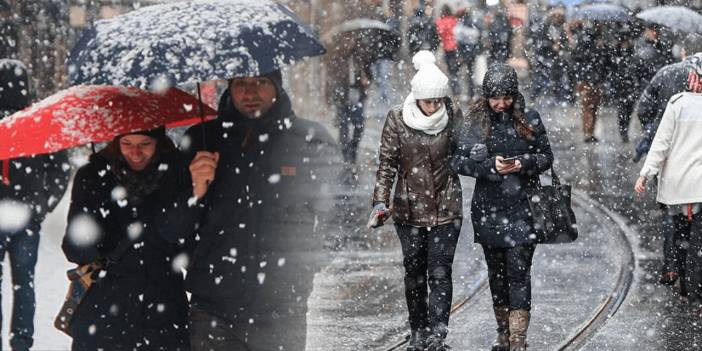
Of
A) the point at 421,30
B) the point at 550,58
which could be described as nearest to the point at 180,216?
the point at 421,30

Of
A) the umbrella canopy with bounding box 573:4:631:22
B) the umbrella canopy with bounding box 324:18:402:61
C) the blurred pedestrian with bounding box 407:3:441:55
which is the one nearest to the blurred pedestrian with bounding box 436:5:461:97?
the blurred pedestrian with bounding box 407:3:441:55

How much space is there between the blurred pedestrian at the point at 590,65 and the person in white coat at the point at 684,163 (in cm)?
877

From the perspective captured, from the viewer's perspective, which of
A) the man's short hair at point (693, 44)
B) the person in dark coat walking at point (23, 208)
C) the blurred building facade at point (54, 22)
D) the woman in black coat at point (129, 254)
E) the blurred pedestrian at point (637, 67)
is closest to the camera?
the woman in black coat at point (129, 254)

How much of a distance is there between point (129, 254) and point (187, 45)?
914mm

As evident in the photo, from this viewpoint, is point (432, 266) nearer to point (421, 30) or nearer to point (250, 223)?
point (250, 223)

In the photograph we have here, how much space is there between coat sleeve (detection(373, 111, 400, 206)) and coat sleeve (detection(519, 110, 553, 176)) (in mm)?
681

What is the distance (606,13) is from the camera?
56.9 feet

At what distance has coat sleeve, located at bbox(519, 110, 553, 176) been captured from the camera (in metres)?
6.86

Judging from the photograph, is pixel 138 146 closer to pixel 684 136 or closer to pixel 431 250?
pixel 431 250

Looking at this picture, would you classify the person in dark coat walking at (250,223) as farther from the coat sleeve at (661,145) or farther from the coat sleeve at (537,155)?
the coat sleeve at (661,145)

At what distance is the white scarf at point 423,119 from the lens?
6.96 metres

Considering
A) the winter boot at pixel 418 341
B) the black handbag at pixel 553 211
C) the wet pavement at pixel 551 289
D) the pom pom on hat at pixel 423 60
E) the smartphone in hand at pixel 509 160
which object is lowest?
the wet pavement at pixel 551 289

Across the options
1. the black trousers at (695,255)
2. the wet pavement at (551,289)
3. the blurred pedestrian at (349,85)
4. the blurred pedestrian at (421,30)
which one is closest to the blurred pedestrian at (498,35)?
the blurred pedestrian at (421,30)


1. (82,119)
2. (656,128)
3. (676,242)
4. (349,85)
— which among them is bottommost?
(676,242)
